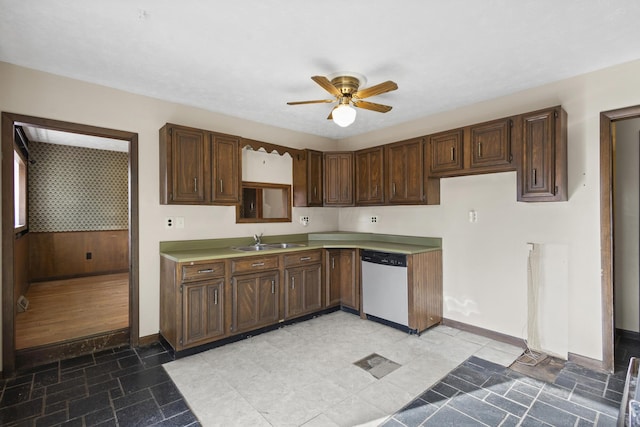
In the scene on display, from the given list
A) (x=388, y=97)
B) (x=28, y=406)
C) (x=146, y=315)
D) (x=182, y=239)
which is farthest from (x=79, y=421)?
(x=388, y=97)

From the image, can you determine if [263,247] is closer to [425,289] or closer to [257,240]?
[257,240]

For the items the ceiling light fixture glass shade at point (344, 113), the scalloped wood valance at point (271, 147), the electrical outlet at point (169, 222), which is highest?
the scalloped wood valance at point (271, 147)

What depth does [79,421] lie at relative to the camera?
2041 millimetres

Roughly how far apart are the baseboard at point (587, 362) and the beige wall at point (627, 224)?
981 millimetres

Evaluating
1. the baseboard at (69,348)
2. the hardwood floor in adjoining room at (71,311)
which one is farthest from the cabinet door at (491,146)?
the hardwood floor in adjoining room at (71,311)

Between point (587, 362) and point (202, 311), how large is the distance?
3.48 meters

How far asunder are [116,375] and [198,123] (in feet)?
8.54

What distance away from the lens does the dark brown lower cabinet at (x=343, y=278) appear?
160 inches

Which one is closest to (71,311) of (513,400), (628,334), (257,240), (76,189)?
(257,240)

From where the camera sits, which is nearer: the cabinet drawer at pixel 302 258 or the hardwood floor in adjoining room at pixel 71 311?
the hardwood floor in adjoining room at pixel 71 311

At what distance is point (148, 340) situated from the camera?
3230 mm

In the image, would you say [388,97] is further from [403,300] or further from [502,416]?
[502,416]

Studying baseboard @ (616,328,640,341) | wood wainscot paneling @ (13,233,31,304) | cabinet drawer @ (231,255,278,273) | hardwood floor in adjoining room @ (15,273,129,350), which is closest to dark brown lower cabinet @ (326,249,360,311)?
cabinet drawer @ (231,255,278,273)

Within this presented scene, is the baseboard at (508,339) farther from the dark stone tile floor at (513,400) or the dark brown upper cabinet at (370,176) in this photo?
the dark brown upper cabinet at (370,176)
